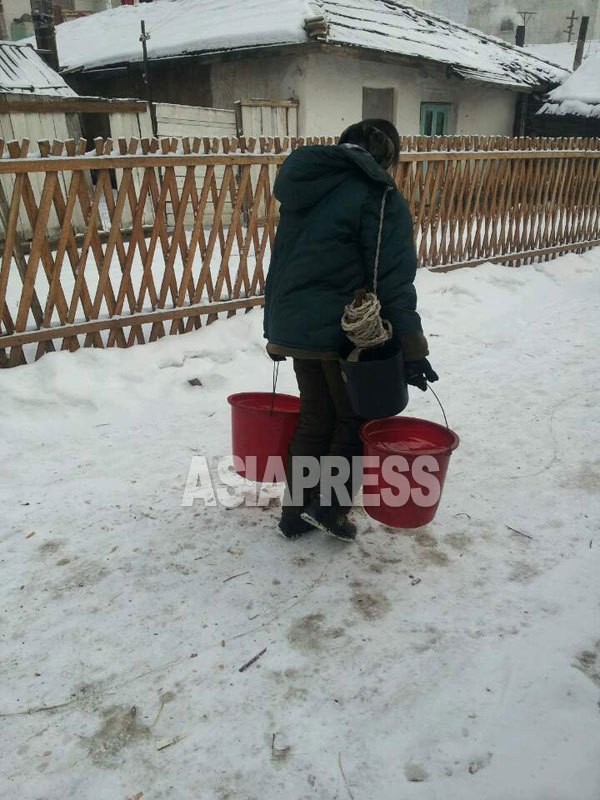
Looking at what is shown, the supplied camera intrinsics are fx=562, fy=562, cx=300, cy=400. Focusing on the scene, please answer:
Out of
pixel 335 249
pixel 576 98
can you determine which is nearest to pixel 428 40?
pixel 576 98

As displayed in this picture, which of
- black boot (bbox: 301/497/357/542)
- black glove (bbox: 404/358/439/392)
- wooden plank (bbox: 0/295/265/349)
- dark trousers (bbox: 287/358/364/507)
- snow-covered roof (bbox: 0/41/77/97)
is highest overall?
snow-covered roof (bbox: 0/41/77/97)

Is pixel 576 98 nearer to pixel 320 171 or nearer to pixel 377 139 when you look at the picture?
pixel 377 139

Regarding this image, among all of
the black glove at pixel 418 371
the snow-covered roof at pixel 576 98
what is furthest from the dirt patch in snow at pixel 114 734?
the snow-covered roof at pixel 576 98

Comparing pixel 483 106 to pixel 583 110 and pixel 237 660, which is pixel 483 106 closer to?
pixel 583 110

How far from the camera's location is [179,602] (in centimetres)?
217

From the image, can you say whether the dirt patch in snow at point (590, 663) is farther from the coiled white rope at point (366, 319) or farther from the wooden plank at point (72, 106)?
the wooden plank at point (72, 106)

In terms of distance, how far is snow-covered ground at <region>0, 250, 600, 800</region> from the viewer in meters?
1.57

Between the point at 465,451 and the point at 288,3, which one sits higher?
the point at 288,3

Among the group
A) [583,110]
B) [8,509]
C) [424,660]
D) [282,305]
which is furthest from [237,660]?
[583,110]

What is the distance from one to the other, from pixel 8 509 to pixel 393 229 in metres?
2.20

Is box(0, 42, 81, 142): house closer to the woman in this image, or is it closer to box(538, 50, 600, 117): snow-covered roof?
the woman

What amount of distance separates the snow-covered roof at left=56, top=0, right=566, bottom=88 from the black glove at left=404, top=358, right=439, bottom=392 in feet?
29.7

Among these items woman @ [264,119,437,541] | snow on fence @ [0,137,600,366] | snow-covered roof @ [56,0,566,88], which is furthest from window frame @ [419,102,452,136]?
woman @ [264,119,437,541]

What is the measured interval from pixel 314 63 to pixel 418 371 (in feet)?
32.7
